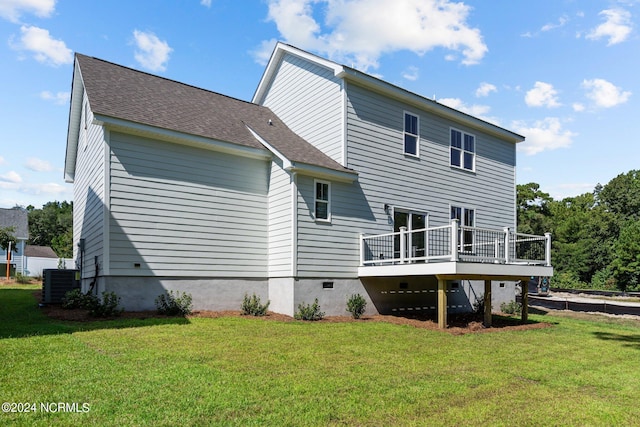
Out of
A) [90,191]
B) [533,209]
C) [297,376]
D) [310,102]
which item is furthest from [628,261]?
[90,191]

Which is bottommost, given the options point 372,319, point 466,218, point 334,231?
point 372,319

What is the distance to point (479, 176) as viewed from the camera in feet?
57.0

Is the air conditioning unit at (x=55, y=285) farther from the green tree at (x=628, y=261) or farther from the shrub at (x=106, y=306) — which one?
the green tree at (x=628, y=261)

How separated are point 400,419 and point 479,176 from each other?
14370 millimetres

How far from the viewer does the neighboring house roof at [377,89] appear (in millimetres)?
Result: 13516

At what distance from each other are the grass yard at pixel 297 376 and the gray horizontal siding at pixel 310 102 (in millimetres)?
6540

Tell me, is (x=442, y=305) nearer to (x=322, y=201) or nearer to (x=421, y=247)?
(x=421, y=247)

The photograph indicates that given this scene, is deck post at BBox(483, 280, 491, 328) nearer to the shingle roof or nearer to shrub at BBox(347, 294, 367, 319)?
shrub at BBox(347, 294, 367, 319)

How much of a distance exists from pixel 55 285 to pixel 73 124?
22.8 ft

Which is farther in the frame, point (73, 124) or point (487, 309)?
point (73, 124)

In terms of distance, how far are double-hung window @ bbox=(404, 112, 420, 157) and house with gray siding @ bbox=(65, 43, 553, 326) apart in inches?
2.7

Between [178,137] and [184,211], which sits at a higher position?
[178,137]

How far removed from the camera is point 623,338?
437 inches

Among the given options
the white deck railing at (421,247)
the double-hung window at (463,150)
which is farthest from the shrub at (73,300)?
the double-hung window at (463,150)
